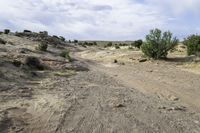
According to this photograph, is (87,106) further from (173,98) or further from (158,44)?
(158,44)

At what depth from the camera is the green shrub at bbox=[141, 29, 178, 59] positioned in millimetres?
36656

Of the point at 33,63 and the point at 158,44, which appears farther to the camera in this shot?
the point at 158,44

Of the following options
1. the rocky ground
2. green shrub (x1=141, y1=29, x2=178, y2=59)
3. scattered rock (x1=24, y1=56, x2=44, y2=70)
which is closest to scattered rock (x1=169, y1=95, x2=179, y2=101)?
the rocky ground

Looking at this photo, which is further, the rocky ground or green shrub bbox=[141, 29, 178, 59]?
green shrub bbox=[141, 29, 178, 59]

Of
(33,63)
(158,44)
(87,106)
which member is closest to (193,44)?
(158,44)

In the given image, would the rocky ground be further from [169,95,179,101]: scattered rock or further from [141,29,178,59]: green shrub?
[141,29,178,59]: green shrub

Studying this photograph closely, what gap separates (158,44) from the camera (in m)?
36.8

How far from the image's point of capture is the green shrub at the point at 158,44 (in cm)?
3666

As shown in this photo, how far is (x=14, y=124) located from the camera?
1079 centimetres

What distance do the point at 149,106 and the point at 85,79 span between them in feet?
23.3

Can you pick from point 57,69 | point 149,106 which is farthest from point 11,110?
point 57,69

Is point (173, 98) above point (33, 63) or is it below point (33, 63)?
below

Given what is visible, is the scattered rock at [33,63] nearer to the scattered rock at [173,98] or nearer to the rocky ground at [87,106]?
the rocky ground at [87,106]

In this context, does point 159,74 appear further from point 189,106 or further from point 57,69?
point 189,106
